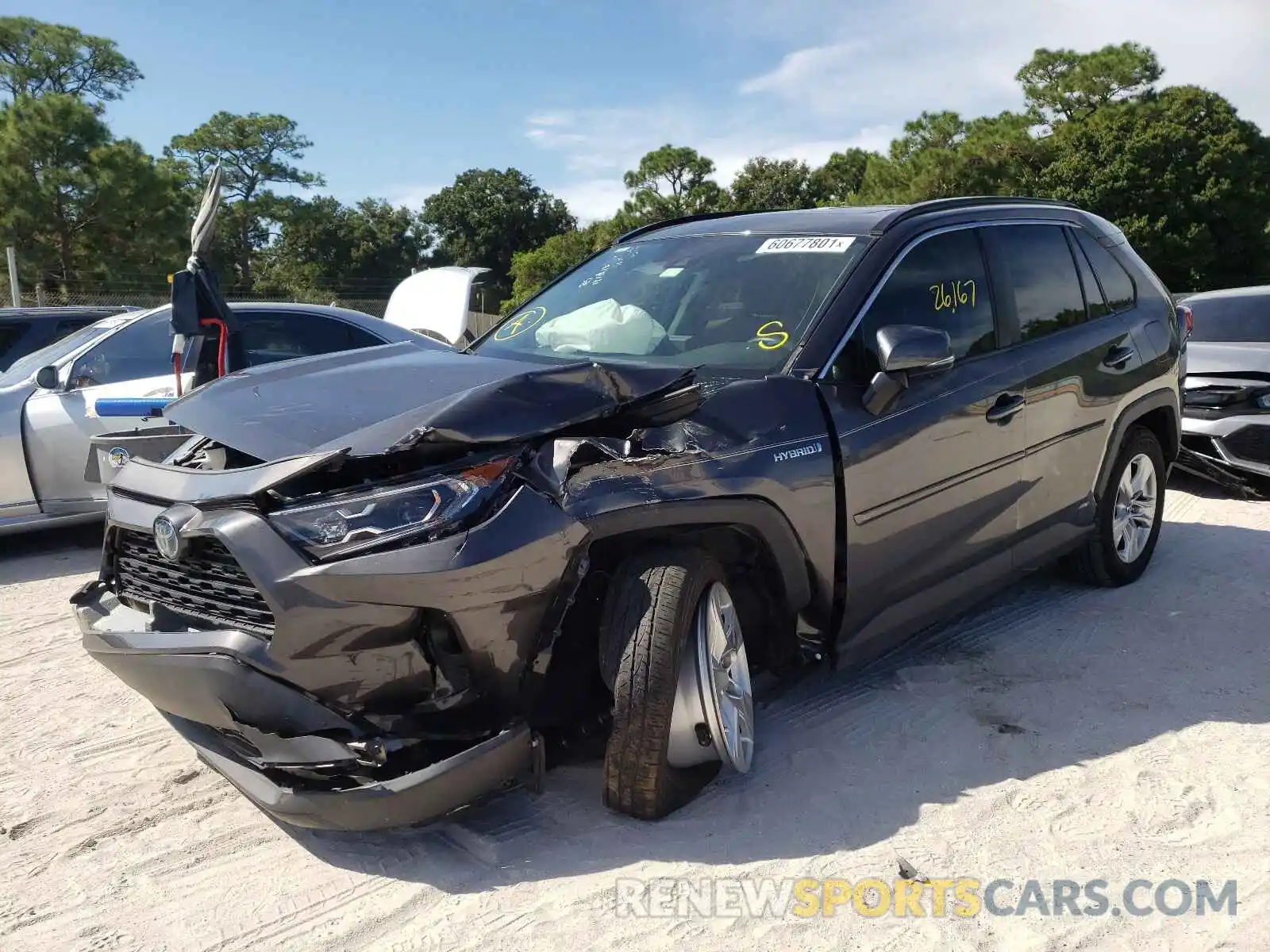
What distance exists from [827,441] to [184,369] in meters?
4.57

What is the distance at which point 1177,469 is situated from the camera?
8031mm

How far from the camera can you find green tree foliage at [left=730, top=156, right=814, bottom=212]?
5084 cm

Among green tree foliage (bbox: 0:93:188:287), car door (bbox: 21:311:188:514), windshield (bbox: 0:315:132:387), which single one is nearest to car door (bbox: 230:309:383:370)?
car door (bbox: 21:311:188:514)

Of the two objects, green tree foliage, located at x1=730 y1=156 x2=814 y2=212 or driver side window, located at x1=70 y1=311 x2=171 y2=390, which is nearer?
driver side window, located at x1=70 y1=311 x2=171 y2=390

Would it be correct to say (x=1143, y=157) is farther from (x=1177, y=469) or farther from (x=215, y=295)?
(x=215, y=295)

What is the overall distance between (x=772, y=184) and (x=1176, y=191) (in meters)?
23.2

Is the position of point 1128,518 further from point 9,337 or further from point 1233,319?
point 9,337

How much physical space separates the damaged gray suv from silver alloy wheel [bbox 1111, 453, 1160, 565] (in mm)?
1000

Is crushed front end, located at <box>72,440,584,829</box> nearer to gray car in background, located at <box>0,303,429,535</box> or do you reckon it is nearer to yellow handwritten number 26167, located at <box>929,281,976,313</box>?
yellow handwritten number 26167, located at <box>929,281,976,313</box>

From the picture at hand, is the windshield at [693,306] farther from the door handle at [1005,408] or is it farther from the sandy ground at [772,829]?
the sandy ground at [772,829]

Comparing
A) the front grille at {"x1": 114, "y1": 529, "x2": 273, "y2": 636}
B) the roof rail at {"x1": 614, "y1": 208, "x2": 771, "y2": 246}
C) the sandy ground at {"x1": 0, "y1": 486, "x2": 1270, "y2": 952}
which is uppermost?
the roof rail at {"x1": 614, "y1": 208, "x2": 771, "y2": 246}

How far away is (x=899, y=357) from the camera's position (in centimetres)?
322

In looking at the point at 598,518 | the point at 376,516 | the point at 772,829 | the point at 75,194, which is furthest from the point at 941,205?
the point at 75,194

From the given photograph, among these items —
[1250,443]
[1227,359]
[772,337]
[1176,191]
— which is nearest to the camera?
[772,337]
